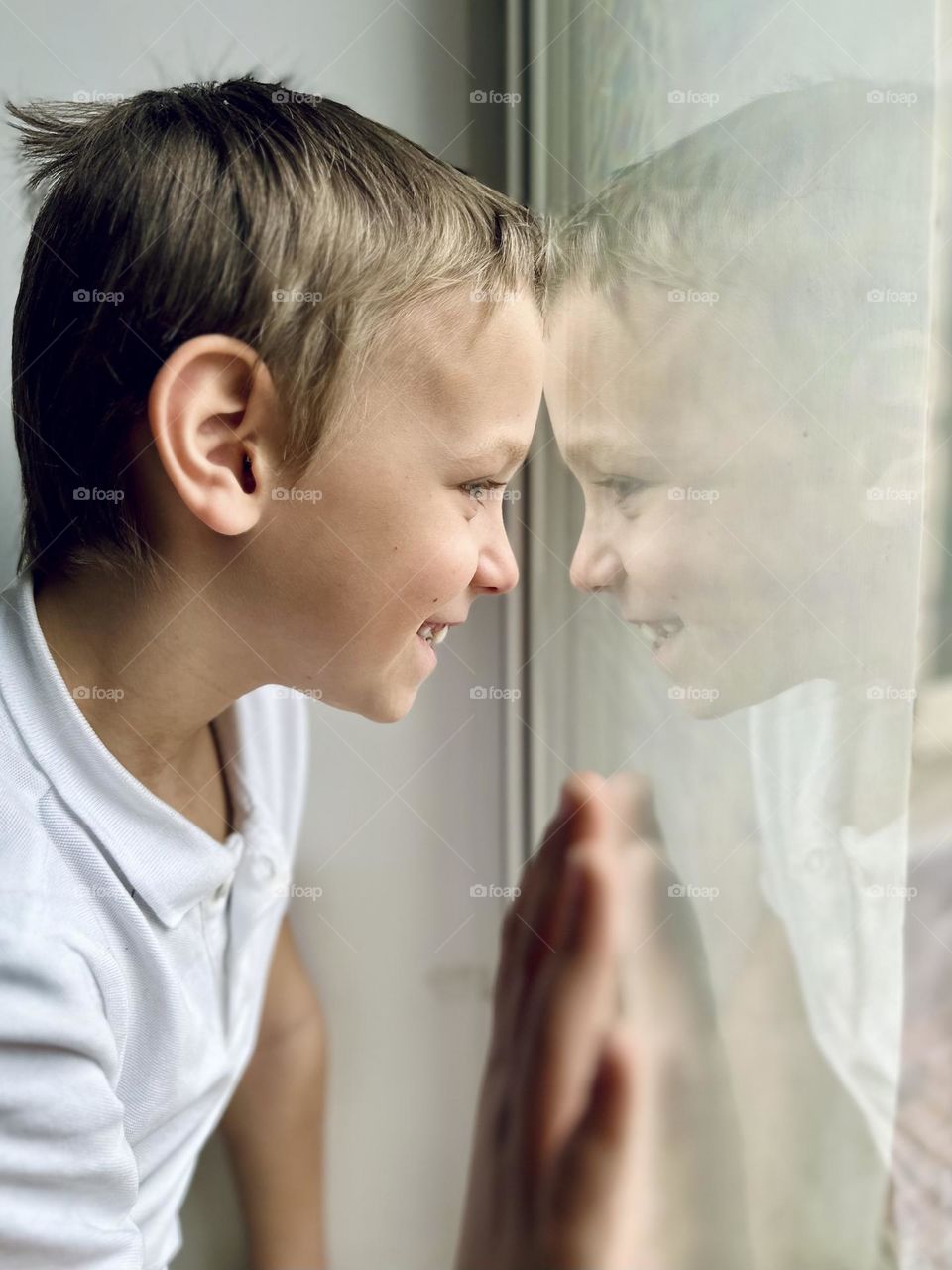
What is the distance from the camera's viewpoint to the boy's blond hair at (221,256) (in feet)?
1.65

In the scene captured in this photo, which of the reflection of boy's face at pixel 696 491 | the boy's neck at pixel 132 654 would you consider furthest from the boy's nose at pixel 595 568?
the boy's neck at pixel 132 654

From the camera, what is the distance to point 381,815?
2.50 ft

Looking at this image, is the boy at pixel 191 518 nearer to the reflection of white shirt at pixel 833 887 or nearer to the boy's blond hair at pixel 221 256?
the boy's blond hair at pixel 221 256

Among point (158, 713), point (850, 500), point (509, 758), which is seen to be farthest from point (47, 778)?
point (850, 500)

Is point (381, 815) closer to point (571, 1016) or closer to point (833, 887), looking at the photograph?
point (571, 1016)

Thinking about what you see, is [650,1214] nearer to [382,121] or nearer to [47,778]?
[47,778]

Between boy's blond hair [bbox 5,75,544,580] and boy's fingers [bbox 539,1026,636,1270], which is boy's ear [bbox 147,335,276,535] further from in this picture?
boy's fingers [bbox 539,1026,636,1270]

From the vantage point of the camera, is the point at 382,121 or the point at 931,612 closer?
the point at 931,612

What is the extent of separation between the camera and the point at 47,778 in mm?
551

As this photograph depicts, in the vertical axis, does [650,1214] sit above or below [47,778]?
below

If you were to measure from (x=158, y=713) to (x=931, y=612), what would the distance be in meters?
0.46

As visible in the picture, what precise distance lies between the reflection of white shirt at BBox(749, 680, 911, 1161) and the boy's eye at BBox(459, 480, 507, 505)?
0.20 meters

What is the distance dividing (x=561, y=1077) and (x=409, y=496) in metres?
0.33

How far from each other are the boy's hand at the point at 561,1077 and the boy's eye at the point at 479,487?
0.20m
